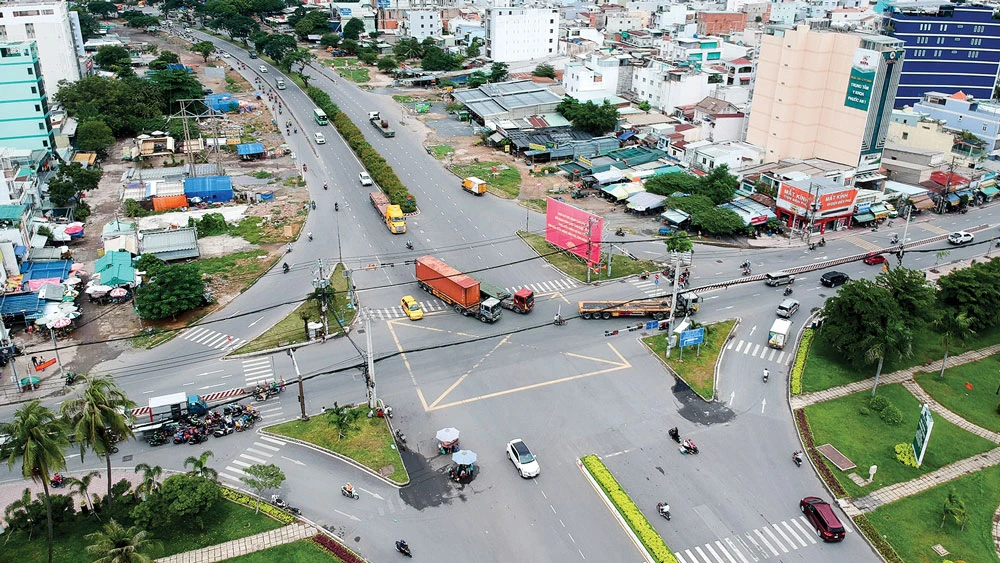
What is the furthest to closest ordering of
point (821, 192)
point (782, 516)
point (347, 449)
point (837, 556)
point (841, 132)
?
point (841, 132), point (821, 192), point (347, 449), point (782, 516), point (837, 556)

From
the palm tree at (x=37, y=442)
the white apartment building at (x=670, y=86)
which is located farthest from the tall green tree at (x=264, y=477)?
the white apartment building at (x=670, y=86)

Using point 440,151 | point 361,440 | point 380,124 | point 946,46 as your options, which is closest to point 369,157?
point 440,151

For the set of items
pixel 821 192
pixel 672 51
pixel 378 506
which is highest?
pixel 672 51

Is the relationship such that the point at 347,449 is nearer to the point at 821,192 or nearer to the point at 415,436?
the point at 415,436

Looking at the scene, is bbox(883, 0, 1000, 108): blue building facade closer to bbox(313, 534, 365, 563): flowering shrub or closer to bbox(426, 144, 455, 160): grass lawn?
bbox(426, 144, 455, 160): grass lawn

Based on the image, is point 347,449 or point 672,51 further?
point 672,51

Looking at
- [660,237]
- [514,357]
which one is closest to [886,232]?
[660,237]

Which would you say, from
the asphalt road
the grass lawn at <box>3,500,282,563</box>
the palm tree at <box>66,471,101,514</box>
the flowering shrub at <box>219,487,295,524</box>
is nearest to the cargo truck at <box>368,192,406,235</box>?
the asphalt road
